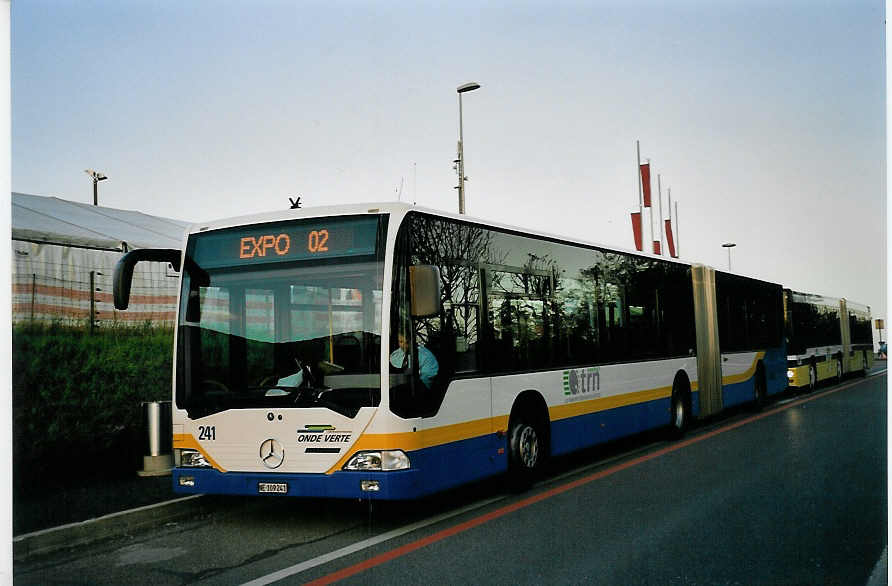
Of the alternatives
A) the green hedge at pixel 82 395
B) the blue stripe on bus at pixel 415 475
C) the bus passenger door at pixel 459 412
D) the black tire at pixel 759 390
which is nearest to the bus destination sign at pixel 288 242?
the bus passenger door at pixel 459 412

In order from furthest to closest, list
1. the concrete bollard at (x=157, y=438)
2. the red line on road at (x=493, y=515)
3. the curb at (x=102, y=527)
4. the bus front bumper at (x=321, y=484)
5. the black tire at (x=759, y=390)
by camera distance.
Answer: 1. the black tire at (x=759, y=390)
2. the concrete bollard at (x=157, y=438)
3. the bus front bumper at (x=321, y=484)
4. the curb at (x=102, y=527)
5. the red line on road at (x=493, y=515)

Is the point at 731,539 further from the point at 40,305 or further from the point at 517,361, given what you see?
the point at 40,305

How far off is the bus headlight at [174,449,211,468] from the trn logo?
4152 millimetres

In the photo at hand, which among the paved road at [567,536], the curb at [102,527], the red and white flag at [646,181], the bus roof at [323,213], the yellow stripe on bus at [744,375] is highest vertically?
the red and white flag at [646,181]

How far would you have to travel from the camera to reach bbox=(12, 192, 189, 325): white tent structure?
968 centimetres

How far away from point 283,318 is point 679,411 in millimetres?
8133

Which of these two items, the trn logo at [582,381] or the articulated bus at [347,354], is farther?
the trn logo at [582,381]

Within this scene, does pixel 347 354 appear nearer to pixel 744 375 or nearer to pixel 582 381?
pixel 582 381

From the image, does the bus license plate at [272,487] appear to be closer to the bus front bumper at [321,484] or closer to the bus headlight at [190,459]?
the bus front bumper at [321,484]

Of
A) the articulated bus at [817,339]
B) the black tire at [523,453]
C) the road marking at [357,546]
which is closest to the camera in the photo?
the road marking at [357,546]

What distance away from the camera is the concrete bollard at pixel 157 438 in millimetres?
9875

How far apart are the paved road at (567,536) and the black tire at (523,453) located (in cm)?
17

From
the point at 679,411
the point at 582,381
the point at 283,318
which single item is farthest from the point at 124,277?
the point at 679,411

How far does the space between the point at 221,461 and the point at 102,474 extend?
297 cm
